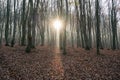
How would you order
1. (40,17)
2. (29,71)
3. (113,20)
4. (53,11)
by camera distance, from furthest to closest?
(53,11) → (40,17) → (113,20) → (29,71)

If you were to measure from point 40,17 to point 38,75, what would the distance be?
27.6 meters

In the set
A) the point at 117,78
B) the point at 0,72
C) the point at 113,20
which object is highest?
the point at 113,20

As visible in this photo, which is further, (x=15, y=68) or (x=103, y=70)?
(x=103, y=70)

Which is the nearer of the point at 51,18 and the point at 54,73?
the point at 54,73

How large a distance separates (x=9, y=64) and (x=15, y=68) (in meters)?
1.13

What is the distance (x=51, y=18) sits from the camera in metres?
41.2

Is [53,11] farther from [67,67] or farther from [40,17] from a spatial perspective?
[67,67]

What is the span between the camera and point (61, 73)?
35.5 feet

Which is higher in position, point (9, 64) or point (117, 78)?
point (9, 64)

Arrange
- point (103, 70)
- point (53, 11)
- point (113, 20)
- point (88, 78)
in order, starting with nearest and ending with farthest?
point (88, 78), point (103, 70), point (113, 20), point (53, 11)

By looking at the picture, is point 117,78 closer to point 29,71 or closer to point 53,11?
point 29,71

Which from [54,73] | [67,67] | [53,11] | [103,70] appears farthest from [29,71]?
[53,11]

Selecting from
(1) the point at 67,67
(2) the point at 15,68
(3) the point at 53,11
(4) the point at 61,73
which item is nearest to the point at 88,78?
(4) the point at 61,73

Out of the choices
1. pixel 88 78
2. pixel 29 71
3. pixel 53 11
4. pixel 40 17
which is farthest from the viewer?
pixel 53 11
